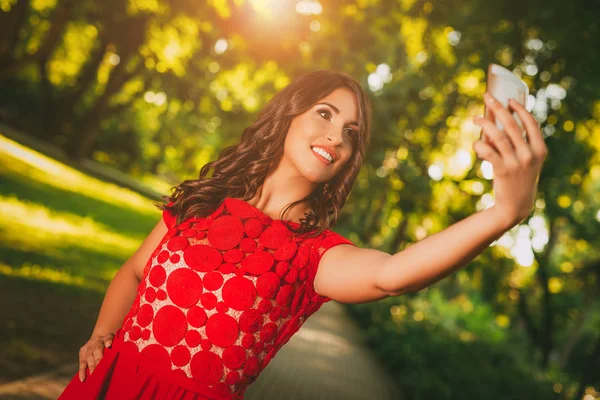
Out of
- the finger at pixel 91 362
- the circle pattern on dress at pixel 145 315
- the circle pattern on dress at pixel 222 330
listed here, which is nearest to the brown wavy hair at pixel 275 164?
the circle pattern on dress at pixel 145 315

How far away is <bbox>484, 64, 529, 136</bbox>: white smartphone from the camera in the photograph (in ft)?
4.10

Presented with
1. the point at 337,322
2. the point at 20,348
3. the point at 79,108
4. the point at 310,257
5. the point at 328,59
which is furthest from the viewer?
the point at 79,108

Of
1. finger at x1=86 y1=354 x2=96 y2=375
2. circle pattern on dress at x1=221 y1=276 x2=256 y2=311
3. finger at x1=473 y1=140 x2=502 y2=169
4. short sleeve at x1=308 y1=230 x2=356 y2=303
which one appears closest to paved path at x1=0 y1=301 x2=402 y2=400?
finger at x1=86 y1=354 x2=96 y2=375

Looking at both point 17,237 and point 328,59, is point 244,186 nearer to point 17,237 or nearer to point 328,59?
point 328,59

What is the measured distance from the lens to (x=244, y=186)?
2.22 metres

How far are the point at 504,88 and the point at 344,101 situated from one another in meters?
0.95

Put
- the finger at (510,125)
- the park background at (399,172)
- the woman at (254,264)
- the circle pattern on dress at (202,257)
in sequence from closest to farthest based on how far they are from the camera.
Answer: the finger at (510,125)
the woman at (254,264)
the circle pattern on dress at (202,257)
the park background at (399,172)

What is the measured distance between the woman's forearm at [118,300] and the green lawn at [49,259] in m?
3.34

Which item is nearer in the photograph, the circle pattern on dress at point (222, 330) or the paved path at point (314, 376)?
the circle pattern on dress at point (222, 330)

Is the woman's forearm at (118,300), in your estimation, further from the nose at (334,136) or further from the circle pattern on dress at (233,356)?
the nose at (334,136)

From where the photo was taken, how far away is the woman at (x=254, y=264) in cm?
174

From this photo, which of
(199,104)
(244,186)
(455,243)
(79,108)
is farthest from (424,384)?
(79,108)

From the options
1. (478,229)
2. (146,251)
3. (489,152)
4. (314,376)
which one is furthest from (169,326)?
(314,376)

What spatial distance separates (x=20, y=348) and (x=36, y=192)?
1009 cm
